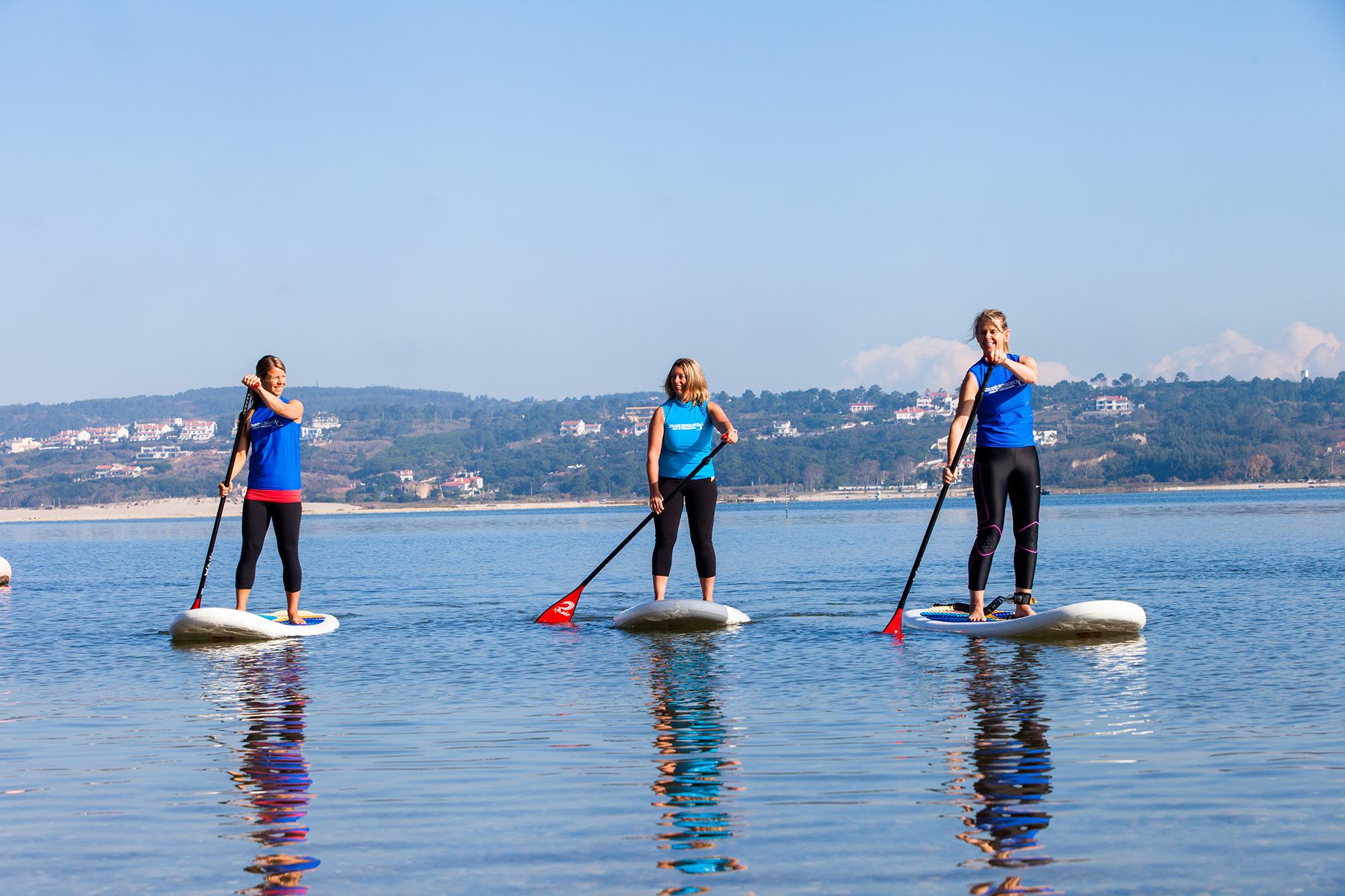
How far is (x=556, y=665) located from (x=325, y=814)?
4.45m

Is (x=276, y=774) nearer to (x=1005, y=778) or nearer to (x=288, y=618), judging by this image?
(x=1005, y=778)

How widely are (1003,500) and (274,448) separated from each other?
18.2 ft

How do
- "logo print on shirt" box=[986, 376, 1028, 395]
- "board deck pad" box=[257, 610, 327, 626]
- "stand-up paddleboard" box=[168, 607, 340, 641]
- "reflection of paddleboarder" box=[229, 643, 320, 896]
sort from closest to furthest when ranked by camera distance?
"reflection of paddleboarder" box=[229, 643, 320, 896] < "logo print on shirt" box=[986, 376, 1028, 395] < "stand-up paddleboard" box=[168, 607, 340, 641] < "board deck pad" box=[257, 610, 327, 626]

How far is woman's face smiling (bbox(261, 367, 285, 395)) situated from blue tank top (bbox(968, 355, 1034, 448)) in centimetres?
526

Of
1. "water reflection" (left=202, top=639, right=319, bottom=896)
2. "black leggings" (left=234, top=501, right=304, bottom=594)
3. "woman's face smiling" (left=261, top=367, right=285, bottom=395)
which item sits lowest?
"water reflection" (left=202, top=639, right=319, bottom=896)

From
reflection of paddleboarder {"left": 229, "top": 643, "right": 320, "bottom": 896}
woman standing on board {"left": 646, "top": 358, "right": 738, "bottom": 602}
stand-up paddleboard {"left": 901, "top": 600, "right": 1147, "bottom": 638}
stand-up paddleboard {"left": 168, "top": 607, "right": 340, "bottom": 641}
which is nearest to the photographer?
Answer: reflection of paddleboarder {"left": 229, "top": 643, "right": 320, "bottom": 896}

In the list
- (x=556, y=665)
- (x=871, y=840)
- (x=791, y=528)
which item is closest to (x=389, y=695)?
(x=556, y=665)

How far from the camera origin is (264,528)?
440 inches

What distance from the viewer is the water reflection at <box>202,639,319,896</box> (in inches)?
171

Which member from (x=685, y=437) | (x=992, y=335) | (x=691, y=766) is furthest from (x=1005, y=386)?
(x=691, y=766)

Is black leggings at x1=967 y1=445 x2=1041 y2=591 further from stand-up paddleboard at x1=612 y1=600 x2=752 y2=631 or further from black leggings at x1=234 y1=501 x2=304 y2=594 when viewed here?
black leggings at x1=234 y1=501 x2=304 y2=594

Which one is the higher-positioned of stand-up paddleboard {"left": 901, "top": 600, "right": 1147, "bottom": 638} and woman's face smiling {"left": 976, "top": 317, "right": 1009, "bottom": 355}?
woman's face smiling {"left": 976, "top": 317, "right": 1009, "bottom": 355}

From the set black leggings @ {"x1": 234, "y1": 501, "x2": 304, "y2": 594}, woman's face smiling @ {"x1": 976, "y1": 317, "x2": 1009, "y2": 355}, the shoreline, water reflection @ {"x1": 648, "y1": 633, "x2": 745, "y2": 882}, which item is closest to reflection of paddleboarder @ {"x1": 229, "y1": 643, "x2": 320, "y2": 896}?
water reflection @ {"x1": 648, "y1": 633, "x2": 745, "y2": 882}

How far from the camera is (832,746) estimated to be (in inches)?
238
